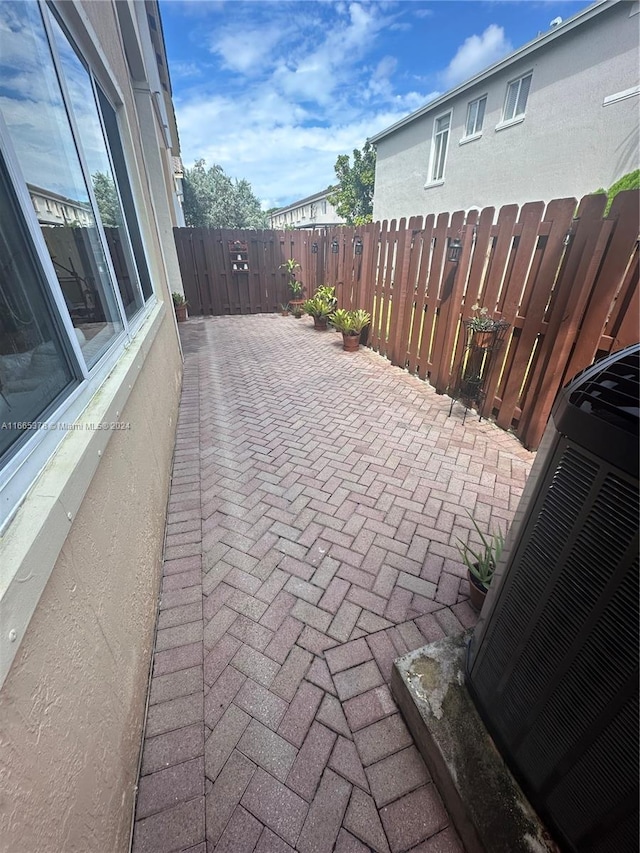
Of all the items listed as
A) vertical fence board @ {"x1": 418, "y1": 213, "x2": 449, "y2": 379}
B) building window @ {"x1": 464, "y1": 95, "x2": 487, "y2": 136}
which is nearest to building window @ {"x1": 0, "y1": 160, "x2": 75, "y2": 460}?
vertical fence board @ {"x1": 418, "y1": 213, "x2": 449, "y2": 379}

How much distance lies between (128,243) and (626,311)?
413cm

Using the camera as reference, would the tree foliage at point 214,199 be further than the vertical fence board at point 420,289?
Yes

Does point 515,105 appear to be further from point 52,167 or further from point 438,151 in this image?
point 52,167

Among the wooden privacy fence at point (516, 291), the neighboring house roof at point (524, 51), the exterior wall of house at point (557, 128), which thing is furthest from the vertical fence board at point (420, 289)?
the neighboring house roof at point (524, 51)

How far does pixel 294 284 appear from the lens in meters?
9.97

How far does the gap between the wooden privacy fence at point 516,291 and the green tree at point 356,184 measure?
21.4m

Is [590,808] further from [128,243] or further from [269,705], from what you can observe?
[128,243]

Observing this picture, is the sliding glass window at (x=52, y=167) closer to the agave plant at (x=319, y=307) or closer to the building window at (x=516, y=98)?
the agave plant at (x=319, y=307)

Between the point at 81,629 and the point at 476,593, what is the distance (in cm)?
181

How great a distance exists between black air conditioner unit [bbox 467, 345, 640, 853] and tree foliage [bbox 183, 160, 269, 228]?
33.1m

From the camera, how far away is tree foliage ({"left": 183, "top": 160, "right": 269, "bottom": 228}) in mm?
28969

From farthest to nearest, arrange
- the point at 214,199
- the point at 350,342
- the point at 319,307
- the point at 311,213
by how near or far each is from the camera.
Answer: the point at 311,213
the point at 214,199
the point at 319,307
the point at 350,342

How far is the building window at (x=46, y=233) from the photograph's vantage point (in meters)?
1.05

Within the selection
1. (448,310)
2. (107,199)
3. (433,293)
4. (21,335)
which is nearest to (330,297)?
(433,293)
